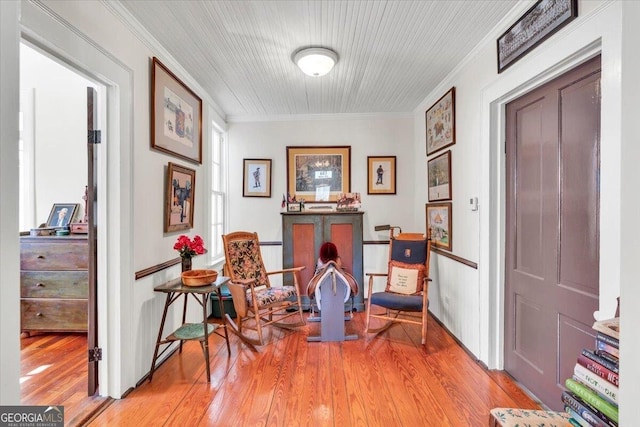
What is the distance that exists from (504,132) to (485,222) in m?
0.74

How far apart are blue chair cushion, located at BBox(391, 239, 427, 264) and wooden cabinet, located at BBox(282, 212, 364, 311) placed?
24.6 inches

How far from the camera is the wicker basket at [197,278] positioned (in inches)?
96.5

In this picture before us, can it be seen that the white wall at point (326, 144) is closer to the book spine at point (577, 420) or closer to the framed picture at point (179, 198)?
the framed picture at point (179, 198)

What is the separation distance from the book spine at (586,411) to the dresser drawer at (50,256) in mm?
3766

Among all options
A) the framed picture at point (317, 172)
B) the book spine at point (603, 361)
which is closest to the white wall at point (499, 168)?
the book spine at point (603, 361)

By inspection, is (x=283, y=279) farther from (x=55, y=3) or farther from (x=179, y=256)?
(x=55, y=3)

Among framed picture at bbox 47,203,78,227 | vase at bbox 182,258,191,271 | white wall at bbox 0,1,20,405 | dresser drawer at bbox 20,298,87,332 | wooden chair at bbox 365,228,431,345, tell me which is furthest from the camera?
framed picture at bbox 47,203,78,227

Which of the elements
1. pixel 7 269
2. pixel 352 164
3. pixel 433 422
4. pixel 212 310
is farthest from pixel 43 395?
pixel 352 164

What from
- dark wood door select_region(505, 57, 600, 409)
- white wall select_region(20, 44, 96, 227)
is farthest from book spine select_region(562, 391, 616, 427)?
white wall select_region(20, 44, 96, 227)

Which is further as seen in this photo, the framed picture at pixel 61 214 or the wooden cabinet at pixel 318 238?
the wooden cabinet at pixel 318 238

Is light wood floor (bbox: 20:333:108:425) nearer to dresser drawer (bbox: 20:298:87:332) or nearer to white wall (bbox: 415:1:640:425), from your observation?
dresser drawer (bbox: 20:298:87:332)

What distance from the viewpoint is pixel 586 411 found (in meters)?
0.99

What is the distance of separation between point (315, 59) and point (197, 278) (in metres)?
2.12

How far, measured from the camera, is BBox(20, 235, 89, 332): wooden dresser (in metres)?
2.99
